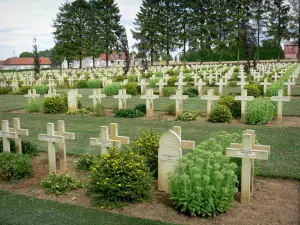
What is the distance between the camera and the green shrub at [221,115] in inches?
395

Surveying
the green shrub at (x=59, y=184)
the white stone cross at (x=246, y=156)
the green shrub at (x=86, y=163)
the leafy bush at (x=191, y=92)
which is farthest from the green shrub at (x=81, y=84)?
the white stone cross at (x=246, y=156)

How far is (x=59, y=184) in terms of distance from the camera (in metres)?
5.11

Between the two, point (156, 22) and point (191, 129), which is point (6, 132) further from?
point (156, 22)

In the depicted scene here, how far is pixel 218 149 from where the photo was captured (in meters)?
4.98

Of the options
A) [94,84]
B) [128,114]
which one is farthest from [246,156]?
[94,84]

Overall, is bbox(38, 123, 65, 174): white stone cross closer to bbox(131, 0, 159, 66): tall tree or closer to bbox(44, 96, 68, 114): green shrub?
bbox(44, 96, 68, 114): green shrub

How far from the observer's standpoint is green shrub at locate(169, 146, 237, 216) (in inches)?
163

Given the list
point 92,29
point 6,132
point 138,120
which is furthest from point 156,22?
point 6,132

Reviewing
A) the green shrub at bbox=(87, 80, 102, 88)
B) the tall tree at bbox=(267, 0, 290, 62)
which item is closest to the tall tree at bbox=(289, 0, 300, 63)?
the tall tree at bbox=(267, 0, 290, 62)

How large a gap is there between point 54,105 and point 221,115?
5.94 m

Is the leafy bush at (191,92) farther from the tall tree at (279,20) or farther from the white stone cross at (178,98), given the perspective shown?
the tall tree at (279,20)

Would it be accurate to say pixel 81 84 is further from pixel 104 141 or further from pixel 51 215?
pixel 51 215

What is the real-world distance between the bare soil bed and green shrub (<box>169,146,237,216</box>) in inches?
5.4

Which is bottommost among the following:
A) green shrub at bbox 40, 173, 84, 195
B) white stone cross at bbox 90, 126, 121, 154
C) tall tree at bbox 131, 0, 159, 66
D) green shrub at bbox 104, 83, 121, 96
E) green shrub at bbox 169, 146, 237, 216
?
green shrub at bbox 40, 173, 84, 195
